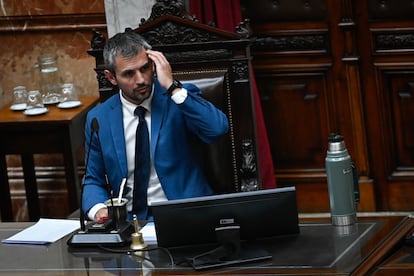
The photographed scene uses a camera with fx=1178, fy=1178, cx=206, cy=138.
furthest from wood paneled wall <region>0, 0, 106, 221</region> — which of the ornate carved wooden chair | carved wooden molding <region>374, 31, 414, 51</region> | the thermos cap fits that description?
the thermos cap

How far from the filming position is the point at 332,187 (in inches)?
155

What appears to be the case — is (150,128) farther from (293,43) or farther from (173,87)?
(293,43)

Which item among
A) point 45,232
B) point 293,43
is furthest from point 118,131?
point 293,43

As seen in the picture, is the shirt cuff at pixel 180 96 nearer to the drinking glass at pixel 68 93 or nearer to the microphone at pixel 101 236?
the microphone at pixel 101 236

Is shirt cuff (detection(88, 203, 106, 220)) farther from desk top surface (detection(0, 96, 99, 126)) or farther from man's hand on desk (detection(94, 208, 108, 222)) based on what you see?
desk top surface (detection(0, 96, 99, 126))

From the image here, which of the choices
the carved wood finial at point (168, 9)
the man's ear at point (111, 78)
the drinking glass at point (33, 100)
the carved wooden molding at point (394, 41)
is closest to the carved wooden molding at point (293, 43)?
the carved wooden molding at point (394, 41)

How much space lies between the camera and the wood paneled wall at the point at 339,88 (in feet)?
20.0

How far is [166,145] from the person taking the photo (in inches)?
180

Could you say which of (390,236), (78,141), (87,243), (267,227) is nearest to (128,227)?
(87,243)

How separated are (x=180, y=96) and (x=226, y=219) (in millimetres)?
822

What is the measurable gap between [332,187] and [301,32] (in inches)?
93.1

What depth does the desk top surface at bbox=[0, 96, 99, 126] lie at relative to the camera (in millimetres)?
6020

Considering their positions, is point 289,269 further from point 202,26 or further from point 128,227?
point 202,26

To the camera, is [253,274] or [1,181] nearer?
[253,274]
